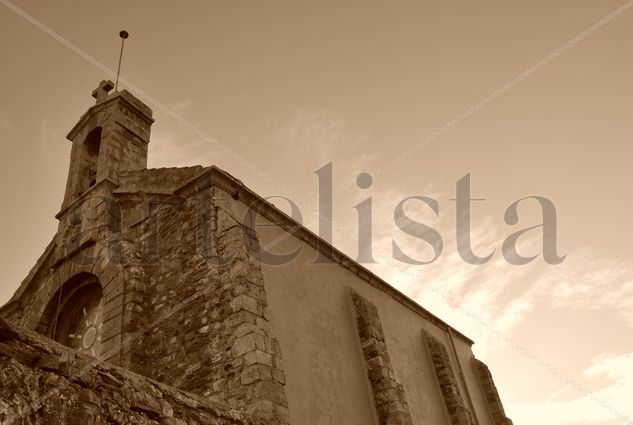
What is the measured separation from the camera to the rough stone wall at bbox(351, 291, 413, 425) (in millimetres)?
8422

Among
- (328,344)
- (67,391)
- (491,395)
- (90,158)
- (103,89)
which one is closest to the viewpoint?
(67,391)

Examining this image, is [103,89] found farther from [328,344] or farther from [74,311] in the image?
[328,344]

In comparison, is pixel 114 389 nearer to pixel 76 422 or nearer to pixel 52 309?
pixel 76 422

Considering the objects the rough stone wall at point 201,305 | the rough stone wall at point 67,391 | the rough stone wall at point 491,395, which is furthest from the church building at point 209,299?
the rough stone wall at point 491,395

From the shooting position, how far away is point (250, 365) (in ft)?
19.9

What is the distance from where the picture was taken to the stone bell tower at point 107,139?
9773 mm

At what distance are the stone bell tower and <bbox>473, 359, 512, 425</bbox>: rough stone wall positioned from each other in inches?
425

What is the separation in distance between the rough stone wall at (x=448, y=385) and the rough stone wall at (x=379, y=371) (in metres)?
2.78

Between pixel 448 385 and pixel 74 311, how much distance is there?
26.5 feet

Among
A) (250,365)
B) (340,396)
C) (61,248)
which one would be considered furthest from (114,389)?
(61,248)

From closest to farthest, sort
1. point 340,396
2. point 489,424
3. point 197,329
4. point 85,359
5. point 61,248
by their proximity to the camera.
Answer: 1. point 85,359
2. point 197,329
3. point 340,396
4. point 61,248
5. point 489,424

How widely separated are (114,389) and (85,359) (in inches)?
10.8

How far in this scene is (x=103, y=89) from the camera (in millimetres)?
11297

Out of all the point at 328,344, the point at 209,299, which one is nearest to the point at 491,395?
the point at 328,344
